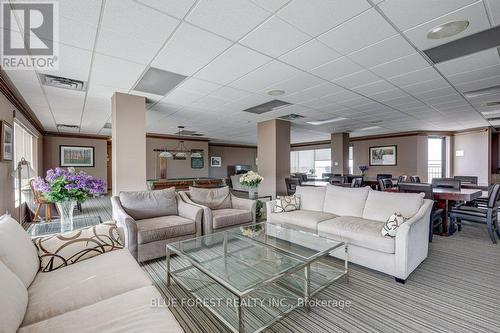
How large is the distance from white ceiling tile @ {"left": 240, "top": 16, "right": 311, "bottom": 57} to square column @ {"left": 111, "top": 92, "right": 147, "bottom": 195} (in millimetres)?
2708

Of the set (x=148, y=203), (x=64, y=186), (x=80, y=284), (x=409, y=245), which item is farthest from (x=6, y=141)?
(x=409, y=245)

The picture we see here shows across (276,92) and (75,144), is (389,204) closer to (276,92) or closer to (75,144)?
(276,92)

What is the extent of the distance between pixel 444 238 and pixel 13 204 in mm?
7725

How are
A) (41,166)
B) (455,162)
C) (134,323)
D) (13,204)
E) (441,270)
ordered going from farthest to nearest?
(455,162), (41,166), (13,204), (441,270), (134,323)

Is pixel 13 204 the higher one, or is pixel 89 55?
pixel 89 55

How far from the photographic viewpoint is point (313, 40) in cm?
248

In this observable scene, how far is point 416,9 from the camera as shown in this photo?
2.02 m

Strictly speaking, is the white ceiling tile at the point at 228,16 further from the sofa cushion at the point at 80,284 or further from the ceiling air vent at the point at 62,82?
the ceiling air vent at the point at 62,82

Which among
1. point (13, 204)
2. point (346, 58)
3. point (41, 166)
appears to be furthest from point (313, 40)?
point (41, 166)

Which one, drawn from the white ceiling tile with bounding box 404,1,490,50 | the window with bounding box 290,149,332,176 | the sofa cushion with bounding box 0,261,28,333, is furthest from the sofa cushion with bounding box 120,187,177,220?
the window with bounding box 290,149,332,176

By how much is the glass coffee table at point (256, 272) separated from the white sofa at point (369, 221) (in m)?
0.38

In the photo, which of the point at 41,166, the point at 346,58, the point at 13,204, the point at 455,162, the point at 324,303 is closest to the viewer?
the point at 324,303

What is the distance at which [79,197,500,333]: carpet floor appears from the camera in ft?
5.90

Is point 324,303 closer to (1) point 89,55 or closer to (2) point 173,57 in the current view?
(2) point 173,57
